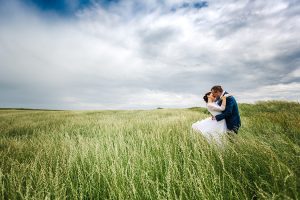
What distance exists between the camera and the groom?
481 cm

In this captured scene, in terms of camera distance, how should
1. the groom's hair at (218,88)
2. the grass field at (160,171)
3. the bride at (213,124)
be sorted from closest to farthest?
the grass field at (160,171), the bride at (213,124), the groom's hair at (218,88)

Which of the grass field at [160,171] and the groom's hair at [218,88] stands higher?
the groom's hair at [218,88]

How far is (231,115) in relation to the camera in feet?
16.3

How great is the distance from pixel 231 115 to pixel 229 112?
215mm

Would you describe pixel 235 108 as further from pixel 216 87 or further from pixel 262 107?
pixel 262 107

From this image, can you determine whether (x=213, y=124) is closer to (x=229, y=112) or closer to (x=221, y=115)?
(x=221, y=115)

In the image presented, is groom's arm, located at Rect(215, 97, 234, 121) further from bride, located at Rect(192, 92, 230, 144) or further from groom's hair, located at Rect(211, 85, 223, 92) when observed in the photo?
groom's hair, located at Rect(211, 85, 223, 92)

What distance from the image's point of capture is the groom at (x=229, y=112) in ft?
15.8

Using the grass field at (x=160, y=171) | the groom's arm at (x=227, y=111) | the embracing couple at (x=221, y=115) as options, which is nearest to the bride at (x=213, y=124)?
the embracing couple at (x=221, y=115)

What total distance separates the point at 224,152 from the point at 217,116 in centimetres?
159

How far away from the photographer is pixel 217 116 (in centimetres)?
485

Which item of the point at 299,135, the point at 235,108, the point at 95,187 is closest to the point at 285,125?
the point at 299,135

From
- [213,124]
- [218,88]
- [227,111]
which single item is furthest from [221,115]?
[218,88]

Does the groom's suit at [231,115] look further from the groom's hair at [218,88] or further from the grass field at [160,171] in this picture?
the grass field at [160,171]
